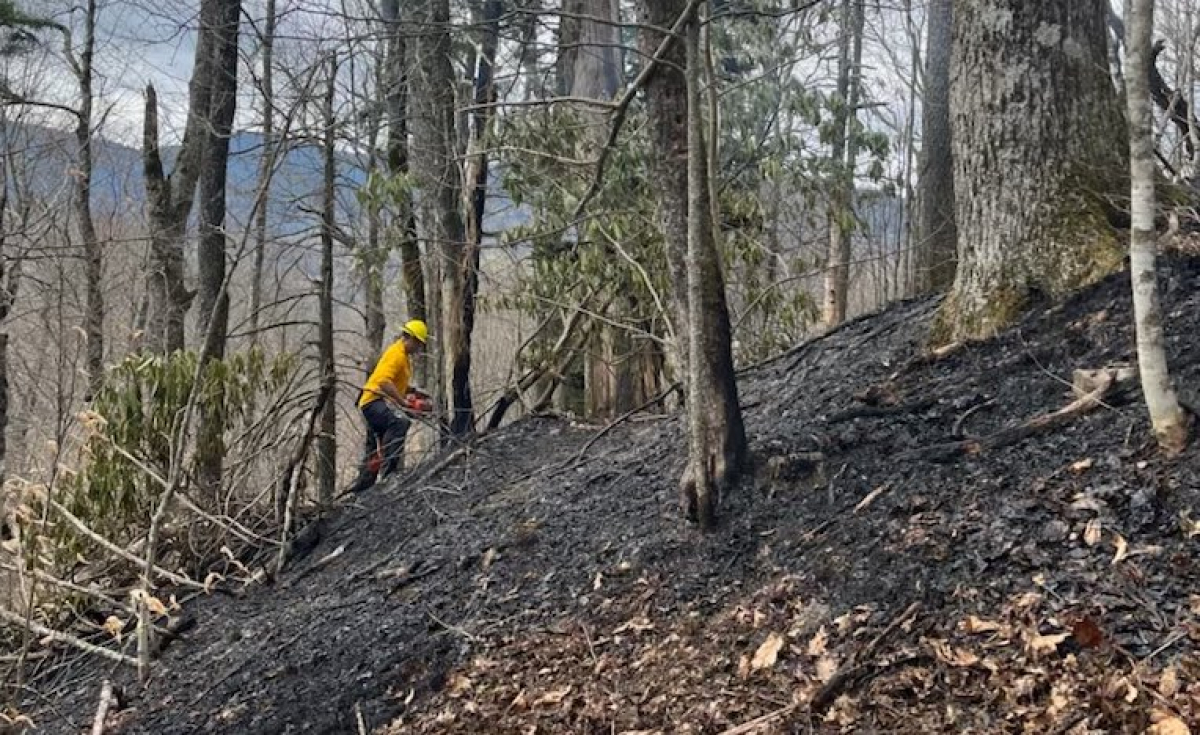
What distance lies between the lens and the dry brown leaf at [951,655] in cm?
251

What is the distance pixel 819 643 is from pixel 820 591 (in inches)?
10.0

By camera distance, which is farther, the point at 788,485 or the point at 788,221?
the point at 788,221

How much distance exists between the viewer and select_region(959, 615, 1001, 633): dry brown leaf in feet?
8.46

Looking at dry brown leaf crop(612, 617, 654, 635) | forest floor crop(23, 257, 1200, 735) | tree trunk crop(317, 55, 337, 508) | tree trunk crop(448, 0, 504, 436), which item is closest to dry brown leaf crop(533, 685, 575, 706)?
forest floor crop(23, 257, 1200, 735)

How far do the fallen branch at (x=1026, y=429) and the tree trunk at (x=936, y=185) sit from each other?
3.86 metres

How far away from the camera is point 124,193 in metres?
19.0

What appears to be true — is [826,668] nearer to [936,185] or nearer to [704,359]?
[704,359]

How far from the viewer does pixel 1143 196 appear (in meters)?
2.71

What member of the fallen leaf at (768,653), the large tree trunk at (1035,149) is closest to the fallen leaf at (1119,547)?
the fallen leaf at (768,653)

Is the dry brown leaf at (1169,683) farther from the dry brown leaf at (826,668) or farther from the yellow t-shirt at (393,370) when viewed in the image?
the yellow t-shirt at (393,370)

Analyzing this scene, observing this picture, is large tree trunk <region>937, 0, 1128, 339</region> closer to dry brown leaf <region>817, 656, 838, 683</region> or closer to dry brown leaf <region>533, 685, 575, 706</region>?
dry brown leaf <region>817, 656, 838, 683</region>

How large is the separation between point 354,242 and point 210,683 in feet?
22.4

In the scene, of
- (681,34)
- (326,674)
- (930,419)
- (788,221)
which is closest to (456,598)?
(326,674)

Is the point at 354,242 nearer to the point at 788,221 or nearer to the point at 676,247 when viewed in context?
the point at 788,221
